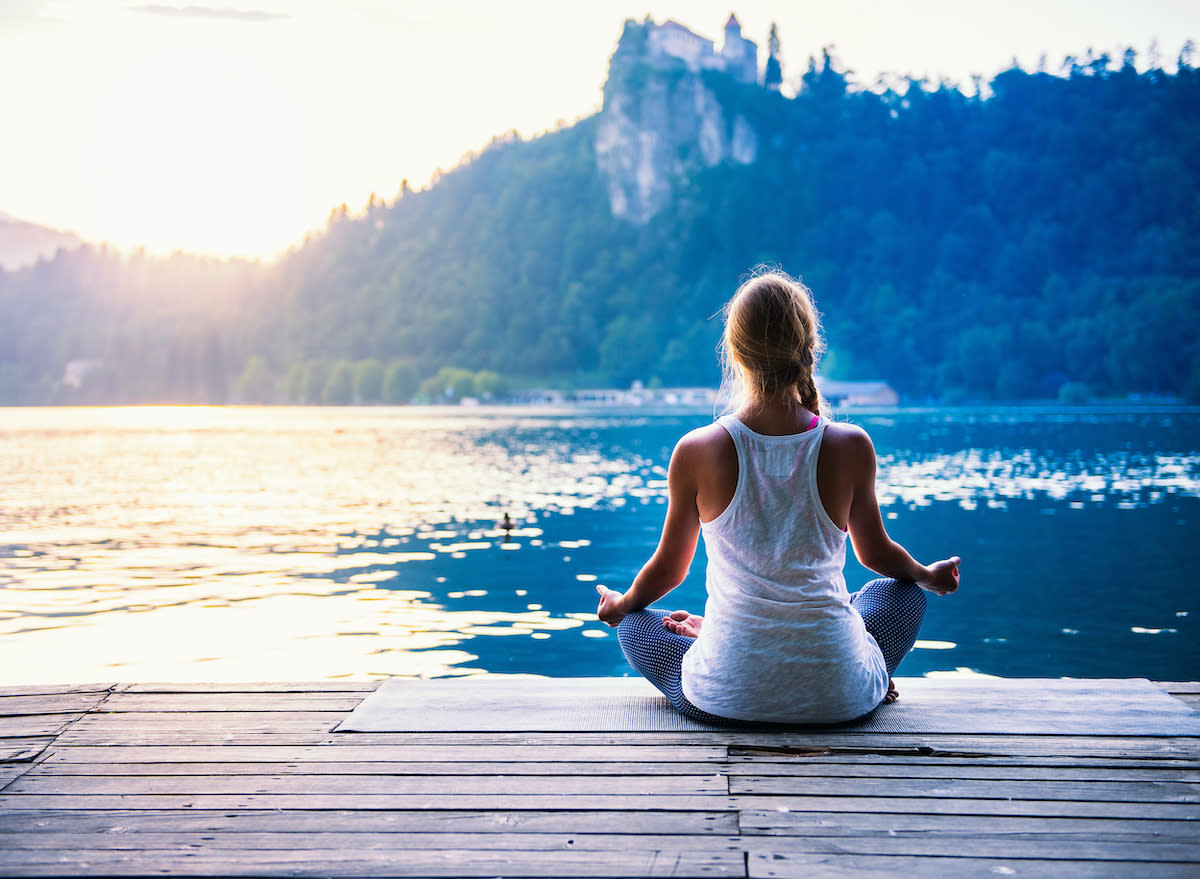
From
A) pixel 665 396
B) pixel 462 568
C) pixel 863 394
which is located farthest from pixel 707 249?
pixel 462 568

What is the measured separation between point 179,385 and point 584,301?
5560 cm

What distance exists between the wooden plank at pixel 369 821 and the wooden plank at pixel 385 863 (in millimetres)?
112

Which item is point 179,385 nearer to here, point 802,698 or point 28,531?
point 28,531

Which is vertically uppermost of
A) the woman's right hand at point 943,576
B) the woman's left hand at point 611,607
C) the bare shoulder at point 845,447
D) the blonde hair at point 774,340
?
the blonde hair at point 774,340

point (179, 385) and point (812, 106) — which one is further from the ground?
point (812, 106)

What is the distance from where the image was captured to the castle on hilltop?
133 meters

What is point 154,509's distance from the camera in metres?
18.8

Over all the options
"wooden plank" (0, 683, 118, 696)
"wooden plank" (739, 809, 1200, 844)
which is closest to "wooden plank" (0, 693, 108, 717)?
"wooden plank" (0, 683, 118, 696)

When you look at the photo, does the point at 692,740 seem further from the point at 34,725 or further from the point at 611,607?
the point at 34,725

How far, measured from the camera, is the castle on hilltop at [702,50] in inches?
5231

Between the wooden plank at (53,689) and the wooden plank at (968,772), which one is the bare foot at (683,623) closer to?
the wooden plank at (968,772)

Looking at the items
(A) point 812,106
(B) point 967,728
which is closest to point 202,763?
(B) point 967,728

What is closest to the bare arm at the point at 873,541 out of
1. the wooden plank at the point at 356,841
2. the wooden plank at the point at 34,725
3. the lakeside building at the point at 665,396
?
the wooden plank at the point at 356,841

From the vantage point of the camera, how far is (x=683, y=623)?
314cm
